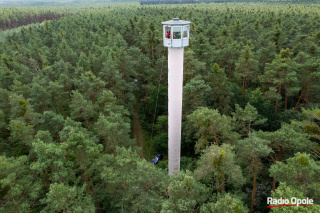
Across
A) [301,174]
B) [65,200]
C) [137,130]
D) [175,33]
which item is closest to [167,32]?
[175,33]

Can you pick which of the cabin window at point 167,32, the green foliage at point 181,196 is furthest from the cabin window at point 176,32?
the green foliage at point 181,196

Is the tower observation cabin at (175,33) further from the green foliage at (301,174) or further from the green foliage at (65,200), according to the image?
the green foliage at (65,200)

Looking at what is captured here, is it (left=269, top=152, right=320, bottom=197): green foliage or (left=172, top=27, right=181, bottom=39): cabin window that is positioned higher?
(left=172, top=27, right=181, bottom=39): cabin window

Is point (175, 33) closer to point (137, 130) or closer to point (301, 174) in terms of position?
point (301, 174)

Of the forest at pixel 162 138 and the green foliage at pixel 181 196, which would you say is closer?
the green foliage at pixel 181 196

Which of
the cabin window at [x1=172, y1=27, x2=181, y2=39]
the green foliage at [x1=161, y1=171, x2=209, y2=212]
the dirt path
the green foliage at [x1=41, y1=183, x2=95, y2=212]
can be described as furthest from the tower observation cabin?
the dirt path

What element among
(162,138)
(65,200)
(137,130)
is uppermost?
(65,200)

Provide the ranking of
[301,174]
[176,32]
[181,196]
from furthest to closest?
1. [176,32]
2. [181,196]
3. [301,174]

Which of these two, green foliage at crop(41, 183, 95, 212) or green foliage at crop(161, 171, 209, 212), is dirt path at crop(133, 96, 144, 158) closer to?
green foliage at crop(41, 183, 95, 212)

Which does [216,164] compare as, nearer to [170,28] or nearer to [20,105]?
[170,28]

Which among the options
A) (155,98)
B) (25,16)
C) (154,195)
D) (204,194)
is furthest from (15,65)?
(25,16)

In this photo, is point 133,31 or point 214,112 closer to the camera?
point 214,112
